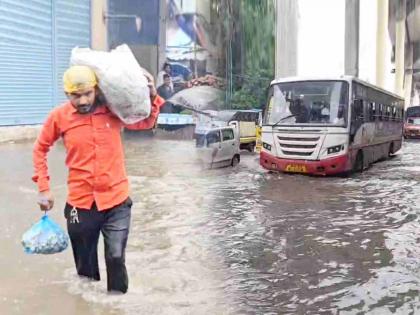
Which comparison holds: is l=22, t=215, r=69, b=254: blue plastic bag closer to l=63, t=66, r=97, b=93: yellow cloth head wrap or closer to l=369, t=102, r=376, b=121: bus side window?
l=63, t=66, r=97, b=93: yellow cloth head wrap

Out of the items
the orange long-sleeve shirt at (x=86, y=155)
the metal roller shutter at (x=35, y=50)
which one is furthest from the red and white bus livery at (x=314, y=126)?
the orange long-sleeve shirt at (x=86, y=155)

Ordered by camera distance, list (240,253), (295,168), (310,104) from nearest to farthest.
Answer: (240,253), (310,104), (295,168)

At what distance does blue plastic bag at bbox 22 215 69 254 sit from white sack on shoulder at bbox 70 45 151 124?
944mm

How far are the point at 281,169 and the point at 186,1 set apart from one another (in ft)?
34.2

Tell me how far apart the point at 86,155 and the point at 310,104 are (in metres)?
10.3

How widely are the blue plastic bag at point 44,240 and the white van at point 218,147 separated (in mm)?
11001

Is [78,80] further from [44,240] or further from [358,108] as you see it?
[358,108]

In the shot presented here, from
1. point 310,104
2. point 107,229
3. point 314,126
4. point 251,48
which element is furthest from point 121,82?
point 251,48

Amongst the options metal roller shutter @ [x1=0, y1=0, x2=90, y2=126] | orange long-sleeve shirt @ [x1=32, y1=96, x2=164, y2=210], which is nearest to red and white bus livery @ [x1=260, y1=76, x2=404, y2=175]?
metal roller shutter @ [x1=0, y1=0, x2=90, y2=126]

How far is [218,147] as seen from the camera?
1656cm

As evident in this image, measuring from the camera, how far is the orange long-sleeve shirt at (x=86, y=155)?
167 inches

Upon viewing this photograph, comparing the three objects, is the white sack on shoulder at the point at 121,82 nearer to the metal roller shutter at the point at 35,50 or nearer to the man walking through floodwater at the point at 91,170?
the man walking through floodwater at the point at 91,170

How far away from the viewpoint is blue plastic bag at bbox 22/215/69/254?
4.31m

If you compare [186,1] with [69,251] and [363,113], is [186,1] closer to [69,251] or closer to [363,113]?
[363,113]
